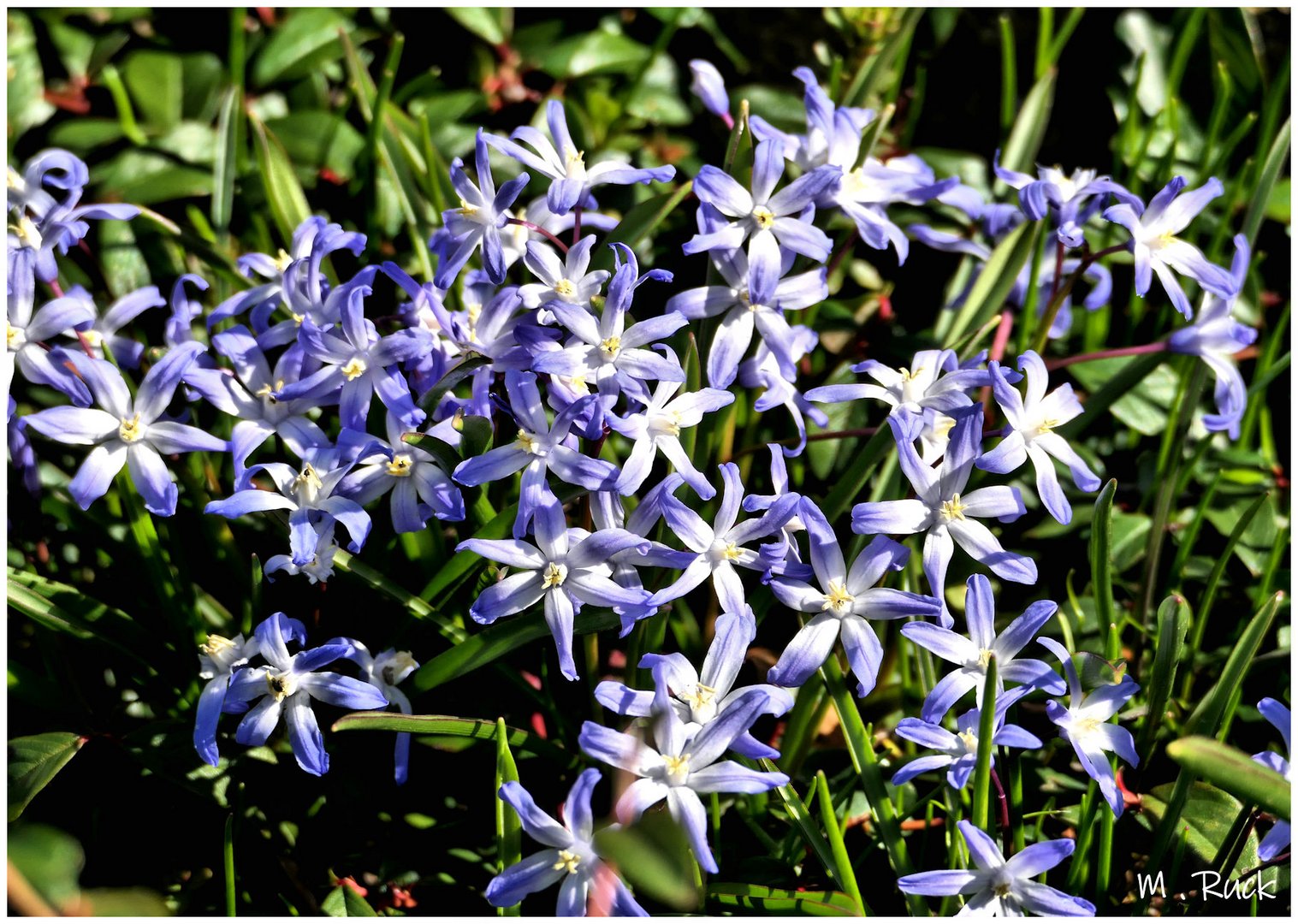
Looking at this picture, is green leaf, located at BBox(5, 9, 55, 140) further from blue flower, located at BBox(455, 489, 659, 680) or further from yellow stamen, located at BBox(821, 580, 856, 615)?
yellow stamen, located at BBox(821, 580, 856, 615)

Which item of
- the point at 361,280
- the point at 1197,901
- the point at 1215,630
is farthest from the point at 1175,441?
the point at 361,280

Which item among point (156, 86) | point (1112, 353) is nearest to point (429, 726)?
point (1112, 353)

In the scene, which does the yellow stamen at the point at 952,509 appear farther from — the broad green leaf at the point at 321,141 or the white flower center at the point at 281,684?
the broad green leaf at the point at 321,141

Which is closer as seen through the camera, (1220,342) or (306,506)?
(306,506)

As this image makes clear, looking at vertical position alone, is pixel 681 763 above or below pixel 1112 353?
below

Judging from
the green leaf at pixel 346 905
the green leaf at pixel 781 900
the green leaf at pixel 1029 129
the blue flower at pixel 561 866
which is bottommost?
the green leaf at pixel 346 905

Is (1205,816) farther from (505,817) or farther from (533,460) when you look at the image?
(533,460)

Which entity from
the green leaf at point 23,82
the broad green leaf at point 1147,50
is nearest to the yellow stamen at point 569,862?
the green leaf at point 23,82

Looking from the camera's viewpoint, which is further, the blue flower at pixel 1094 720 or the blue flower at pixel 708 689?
the blue flower at pixel 1094 720
